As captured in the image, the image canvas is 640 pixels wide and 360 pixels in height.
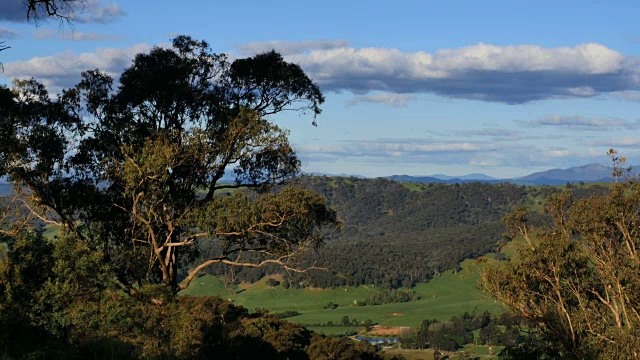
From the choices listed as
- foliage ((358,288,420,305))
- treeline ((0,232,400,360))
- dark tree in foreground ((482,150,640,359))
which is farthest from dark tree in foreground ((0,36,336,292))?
foliage ((358,288,420,305))

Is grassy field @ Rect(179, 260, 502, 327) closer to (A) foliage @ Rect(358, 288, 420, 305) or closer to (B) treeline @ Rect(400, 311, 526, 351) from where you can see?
(A) foliage @ Rect(358, 288, 420, 305)

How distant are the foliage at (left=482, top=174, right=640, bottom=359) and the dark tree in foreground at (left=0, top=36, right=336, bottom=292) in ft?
34.8

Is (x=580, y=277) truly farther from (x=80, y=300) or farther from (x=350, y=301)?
(x=350, y=301)

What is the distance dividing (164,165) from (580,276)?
19.3m

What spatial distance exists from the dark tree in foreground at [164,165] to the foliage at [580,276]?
10603 mm

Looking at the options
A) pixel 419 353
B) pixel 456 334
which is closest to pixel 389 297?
pixel 456 334

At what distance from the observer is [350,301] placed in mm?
181875

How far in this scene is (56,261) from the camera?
2305 centimetres

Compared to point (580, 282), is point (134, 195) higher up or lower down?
higher up

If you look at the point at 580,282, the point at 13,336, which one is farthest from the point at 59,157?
the point at 580,282

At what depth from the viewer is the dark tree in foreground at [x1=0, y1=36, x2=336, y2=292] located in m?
25.8

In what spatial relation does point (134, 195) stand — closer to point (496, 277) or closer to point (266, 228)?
point (266, 228)

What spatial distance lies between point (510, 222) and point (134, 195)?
19.1 m

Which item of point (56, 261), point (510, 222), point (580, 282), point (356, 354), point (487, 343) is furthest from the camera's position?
point (487, 343)
